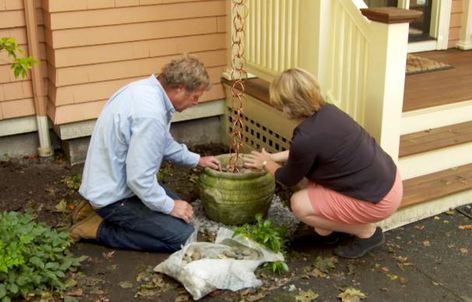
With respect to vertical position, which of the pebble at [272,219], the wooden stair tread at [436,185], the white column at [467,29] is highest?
the white column at [467,29]

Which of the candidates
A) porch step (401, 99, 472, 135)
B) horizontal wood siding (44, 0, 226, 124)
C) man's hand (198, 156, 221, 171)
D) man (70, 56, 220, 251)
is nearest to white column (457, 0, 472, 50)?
porch step (401, 99, 472, 135)

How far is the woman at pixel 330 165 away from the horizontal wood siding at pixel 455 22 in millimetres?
Result: 3355

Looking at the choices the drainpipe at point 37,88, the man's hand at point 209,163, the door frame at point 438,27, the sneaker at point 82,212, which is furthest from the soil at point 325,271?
the door frame at point 438,27

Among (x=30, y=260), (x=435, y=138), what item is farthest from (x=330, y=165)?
(x=30, y=260)

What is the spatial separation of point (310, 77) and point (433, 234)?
53.7 inches

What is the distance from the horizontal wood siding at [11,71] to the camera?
479 centimetres

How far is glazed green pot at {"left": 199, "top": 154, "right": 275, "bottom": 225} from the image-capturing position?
396 centimetres

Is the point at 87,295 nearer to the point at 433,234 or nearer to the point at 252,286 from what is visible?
the point at 252,286

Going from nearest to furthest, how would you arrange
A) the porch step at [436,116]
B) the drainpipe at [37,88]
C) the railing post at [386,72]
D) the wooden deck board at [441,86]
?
1. the railing post at [386,72]
2. the porch step at [436,116]
3. the wooden deck board at [441,86]
4. the drainpipe at [37,88]

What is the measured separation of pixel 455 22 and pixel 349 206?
3.70 metres

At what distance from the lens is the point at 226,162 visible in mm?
4219

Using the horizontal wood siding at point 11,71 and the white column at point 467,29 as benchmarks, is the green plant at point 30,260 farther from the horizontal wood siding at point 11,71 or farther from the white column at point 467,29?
the white column at point 467,29

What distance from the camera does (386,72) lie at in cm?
369

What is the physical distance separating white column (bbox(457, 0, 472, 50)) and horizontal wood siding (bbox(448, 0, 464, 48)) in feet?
0.15
